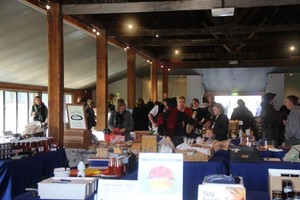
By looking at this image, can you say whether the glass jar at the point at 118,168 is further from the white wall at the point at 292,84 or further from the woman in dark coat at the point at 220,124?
the white wall at the point at 292,84

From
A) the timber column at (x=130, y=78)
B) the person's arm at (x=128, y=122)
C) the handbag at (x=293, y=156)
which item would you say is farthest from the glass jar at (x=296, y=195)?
the timber column at (x=130, y=78)

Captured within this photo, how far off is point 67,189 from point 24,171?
81.6 inches

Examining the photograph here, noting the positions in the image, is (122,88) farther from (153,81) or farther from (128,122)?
(128,122)

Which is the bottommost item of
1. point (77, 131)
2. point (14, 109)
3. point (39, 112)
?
point (77, 131)

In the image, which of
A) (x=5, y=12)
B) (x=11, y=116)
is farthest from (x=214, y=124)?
(x=11, y=116)

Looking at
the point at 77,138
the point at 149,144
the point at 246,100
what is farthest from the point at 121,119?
the point at 246,100

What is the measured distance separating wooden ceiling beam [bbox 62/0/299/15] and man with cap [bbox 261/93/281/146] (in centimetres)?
145

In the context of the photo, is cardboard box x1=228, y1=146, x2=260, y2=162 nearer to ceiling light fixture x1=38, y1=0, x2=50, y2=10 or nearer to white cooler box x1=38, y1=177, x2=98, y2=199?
white cooler box x1=38, y1=177, x2=98, y2=199

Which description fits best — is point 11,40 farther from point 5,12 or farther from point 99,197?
point 99,197

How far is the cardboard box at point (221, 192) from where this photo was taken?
2.09 meters

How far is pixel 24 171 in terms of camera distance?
4.27m

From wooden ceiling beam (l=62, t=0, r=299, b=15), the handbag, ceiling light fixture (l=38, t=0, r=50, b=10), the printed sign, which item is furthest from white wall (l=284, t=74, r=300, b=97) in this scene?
the handbag

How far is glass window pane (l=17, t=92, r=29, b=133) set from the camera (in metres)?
11.6

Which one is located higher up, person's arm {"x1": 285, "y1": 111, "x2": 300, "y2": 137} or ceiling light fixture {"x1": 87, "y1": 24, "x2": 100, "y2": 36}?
ceiling light fixture {"x1": 87, "y1": 24, "x2": 100, "y2": 36}
